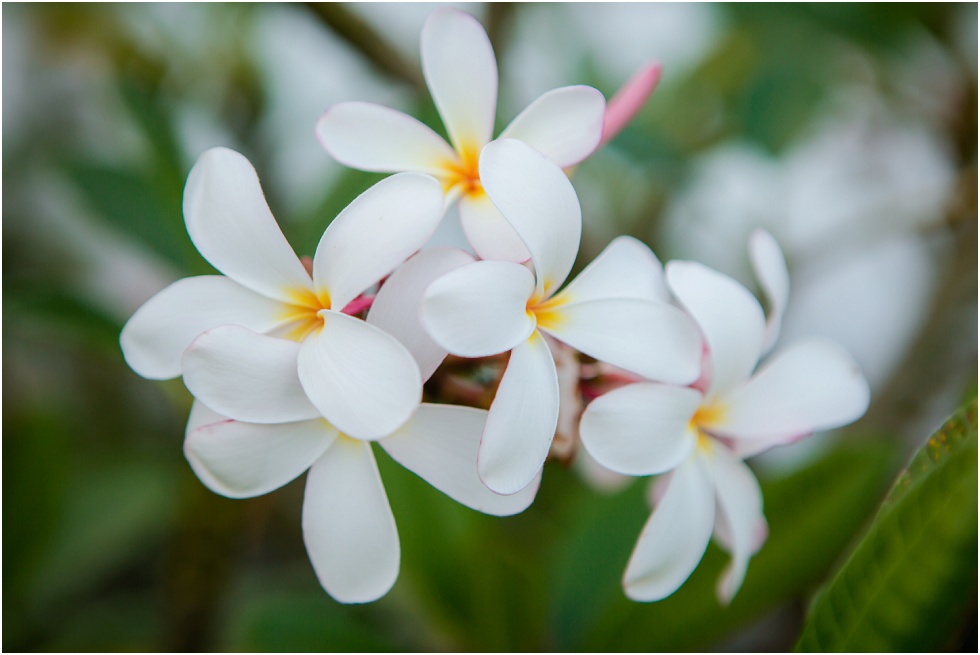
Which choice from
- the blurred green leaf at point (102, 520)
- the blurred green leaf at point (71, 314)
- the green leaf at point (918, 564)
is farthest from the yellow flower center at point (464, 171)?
the blurred green leaf at point (102, 520)

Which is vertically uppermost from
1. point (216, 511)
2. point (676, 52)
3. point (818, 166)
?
point (676, 52)

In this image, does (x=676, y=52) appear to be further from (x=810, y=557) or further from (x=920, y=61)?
→ (x=810, y=557)

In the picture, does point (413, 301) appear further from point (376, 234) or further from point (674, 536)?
point (674, 536)

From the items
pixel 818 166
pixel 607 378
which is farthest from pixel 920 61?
pixel 607 378

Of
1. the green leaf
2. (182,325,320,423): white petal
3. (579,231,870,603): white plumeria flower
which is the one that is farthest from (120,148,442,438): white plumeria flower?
the green leaf

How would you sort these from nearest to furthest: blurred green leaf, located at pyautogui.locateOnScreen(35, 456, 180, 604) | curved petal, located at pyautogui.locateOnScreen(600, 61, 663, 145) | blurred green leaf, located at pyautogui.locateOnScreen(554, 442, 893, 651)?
curved petal, located at pyautogui.locateOnScreen(600, 61, 663, 145)
blurred green leaf, located at pyautogui.locateOnScreen(554, 442, 893, 651)
blurred green leaf, located at pyautogui.locateOnScreen(35, 456, 180, 604)

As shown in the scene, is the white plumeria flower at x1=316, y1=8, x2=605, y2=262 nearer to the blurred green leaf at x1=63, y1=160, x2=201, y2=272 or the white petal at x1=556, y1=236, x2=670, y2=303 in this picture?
the white petal at x1=556, y1=236, x2=670, y2=303
